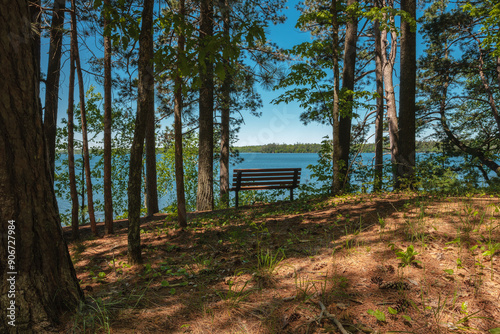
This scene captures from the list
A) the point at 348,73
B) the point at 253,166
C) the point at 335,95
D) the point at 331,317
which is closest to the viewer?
the point at 331,317

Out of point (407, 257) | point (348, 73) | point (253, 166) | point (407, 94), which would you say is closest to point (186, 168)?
point (348, 73)

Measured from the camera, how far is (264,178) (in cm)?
700

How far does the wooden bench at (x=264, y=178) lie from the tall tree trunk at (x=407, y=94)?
8.65 feet

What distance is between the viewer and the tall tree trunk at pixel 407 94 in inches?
253

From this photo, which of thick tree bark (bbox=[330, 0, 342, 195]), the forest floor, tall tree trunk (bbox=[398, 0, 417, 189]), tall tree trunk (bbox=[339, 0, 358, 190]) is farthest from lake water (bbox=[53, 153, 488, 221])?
the forest floor

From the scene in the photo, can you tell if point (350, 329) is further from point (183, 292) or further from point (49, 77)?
point (49, 77)

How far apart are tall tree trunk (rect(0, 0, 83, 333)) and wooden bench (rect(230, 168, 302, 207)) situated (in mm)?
4826

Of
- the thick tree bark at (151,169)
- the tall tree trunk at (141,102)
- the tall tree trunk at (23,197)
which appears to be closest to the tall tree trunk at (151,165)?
the thick tree bark at (151,169)

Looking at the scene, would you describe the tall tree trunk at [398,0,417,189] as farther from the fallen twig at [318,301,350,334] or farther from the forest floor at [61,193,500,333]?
the fallen twig at [318,301,350,334]

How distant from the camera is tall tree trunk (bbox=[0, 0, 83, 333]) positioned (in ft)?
5.78

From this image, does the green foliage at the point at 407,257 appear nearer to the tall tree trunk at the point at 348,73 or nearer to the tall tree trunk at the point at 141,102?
the tall tree trunk at the point at 141,102

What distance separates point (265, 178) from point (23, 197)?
5.54 m

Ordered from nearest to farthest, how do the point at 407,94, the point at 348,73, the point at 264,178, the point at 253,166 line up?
1. the point at 407,94
2. the point at 264,178
3. the point at 348,73
4. the point at 253,166

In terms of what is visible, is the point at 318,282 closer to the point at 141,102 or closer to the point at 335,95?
the point at 141,102
